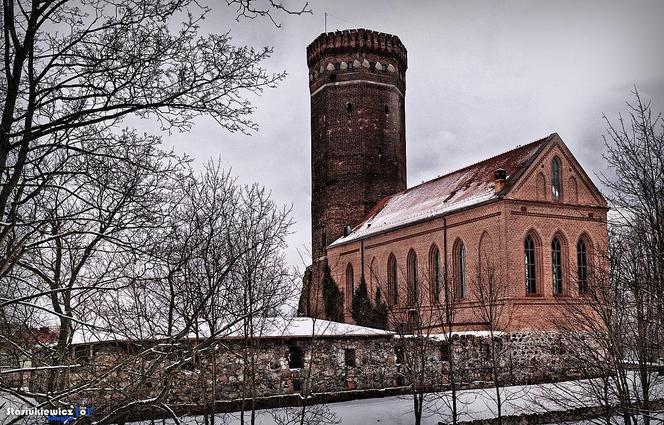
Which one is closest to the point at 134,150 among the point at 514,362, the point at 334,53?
the point at 514,362

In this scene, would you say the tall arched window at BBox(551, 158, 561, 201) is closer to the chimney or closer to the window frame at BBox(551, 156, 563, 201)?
the window frame at BBox(551, 156, 563, 201)

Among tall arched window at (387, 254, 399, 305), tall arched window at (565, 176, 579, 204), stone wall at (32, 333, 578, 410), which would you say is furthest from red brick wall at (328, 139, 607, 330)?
tall arched window at (387, 254, 399, 305)

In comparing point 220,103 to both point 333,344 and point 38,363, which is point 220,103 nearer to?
point 38,363

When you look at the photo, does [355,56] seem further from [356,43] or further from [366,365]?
[366,365]

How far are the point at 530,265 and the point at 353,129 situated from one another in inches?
732

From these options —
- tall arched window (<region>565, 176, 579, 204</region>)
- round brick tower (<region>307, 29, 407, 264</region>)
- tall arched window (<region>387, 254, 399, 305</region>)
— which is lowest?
tall arched window (<region>387, 254, 399, 305</region>)

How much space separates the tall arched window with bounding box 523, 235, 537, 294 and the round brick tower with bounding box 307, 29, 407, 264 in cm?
1614

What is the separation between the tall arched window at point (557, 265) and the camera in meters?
29.9

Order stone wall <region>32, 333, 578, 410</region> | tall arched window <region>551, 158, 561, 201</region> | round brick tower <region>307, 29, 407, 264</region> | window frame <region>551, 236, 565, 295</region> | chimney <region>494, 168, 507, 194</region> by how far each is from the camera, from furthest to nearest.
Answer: round brick tower <region>307, 29, 407, 264</region>
tall arched window <region>551, 158, 561, 201</region>
window frame <region>551, 236, 565, 295</region>
chimney <region>494, 168, 507, 194</region>
stone wall <region>32, 333, 578, 410</region>

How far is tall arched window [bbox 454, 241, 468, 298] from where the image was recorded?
104 feet

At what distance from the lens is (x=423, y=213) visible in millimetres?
35312

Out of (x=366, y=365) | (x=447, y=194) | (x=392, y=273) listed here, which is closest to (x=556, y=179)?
(x=447, y=194)

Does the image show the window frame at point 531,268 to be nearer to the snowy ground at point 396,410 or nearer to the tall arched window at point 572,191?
the tall arched window at point 572,191

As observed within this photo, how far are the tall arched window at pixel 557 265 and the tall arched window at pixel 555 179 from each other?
195 centimetres
